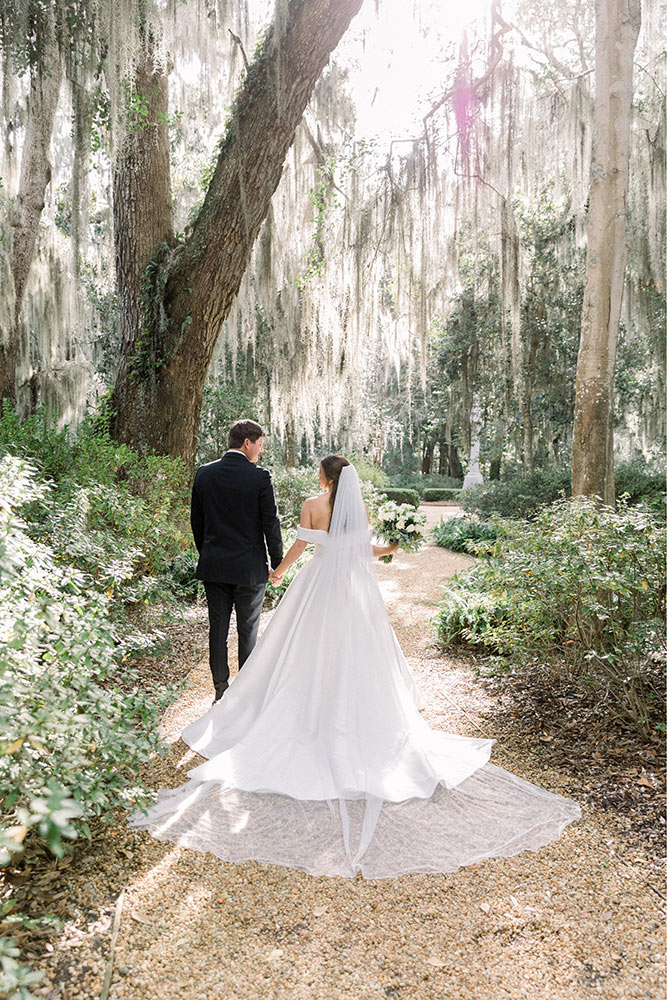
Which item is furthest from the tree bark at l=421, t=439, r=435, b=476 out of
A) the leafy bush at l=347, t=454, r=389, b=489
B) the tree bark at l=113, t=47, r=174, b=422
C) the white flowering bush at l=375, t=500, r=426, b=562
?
the white flowering bush at l=375, t=500, r=426, b=562

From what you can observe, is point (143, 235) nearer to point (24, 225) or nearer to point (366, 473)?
point (24, 225)

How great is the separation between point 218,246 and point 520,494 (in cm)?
710

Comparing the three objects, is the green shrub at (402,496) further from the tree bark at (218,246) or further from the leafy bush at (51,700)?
the leafy bush at (51,700)

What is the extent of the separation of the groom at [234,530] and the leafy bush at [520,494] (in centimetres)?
695

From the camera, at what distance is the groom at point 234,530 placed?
3.54 m

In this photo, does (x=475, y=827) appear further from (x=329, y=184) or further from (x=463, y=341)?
(x=463, y=341)

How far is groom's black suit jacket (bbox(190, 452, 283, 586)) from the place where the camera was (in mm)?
3531

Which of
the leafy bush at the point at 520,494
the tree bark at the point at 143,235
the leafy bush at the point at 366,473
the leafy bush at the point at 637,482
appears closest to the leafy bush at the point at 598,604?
the tree bark at the point at 143,235

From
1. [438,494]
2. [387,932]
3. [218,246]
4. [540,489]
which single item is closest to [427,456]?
[438,494]

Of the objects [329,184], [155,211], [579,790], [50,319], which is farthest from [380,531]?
[50,319]

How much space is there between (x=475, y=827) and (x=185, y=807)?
1203 millimetres

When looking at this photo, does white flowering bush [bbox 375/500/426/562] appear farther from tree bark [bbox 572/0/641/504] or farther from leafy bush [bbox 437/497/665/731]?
tree bark [bbox 572/0/641/504]

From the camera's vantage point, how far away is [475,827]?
253 centimetres

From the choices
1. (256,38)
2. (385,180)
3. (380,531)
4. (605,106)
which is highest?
(256,38)
